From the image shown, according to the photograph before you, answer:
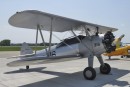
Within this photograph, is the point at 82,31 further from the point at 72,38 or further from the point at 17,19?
the point at 17,19

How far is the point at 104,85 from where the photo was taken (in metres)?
7.81

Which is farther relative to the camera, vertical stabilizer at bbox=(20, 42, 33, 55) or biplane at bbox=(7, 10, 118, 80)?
vertical stabilizer at bbox=(20, 42, 33, 55)

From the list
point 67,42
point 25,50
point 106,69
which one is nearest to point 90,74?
point 106,69

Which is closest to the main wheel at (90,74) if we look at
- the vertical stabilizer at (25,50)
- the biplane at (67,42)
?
the biplane at (67,42)

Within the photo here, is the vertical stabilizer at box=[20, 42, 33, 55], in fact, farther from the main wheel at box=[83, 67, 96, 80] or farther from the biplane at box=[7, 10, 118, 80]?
the main wheel at box=[83, 67, 96, 80]

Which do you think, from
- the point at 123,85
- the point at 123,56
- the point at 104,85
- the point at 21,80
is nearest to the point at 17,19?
the point at 21,80

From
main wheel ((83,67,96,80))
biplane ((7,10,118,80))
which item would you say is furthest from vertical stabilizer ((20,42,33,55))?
main wheel ((83,67,96,80))

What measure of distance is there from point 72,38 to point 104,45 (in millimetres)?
1774

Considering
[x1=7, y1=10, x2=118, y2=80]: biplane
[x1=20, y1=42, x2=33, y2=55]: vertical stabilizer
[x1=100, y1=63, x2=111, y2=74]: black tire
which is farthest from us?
[x1=20, y1=42, x2=33, y2=55]: vertical stabilizer

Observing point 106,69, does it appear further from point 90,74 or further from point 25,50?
point 25,50

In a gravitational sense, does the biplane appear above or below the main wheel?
above

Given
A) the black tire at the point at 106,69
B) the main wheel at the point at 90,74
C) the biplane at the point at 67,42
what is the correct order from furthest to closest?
the black tire at the point at 106,69 < the main wheel at the point at 90,74 < the biplane at the point at 67,42

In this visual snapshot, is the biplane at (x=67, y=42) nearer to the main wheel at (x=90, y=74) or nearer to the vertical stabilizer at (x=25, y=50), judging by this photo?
the main wheel at (x=90, y=74)

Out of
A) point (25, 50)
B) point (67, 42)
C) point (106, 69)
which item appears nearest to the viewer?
point (67, 42)
